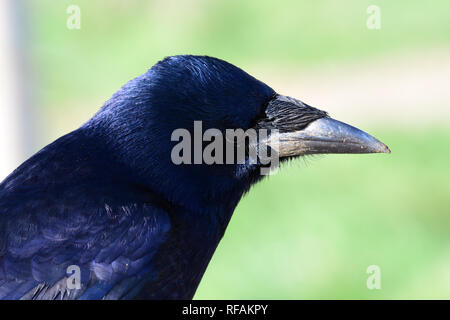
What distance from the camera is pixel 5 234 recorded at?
401 cm

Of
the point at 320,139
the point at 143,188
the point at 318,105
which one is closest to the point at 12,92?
the point at 143,188

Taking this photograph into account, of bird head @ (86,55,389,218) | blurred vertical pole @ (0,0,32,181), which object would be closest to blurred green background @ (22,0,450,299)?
blurred vertical pole @ (0,0,32,181)

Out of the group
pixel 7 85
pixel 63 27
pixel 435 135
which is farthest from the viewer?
pixel 63 27

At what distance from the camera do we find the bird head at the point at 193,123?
4402mm

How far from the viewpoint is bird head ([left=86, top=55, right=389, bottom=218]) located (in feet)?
14.4

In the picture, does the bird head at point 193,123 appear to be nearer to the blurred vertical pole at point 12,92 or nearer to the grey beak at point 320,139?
the grey beak at point 320,139

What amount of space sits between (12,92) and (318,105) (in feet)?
20.7

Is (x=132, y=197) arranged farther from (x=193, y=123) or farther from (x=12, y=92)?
(x=12, y=92)

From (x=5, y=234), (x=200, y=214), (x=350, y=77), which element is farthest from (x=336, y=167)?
(x=5, y=234)

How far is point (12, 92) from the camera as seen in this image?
20.6 ft

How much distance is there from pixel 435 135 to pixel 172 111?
21.7ft

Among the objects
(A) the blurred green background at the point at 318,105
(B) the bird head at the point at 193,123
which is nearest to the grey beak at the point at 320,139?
(B) the bird head at the point at 193,123

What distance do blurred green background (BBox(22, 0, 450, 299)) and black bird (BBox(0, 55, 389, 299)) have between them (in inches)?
15.9
